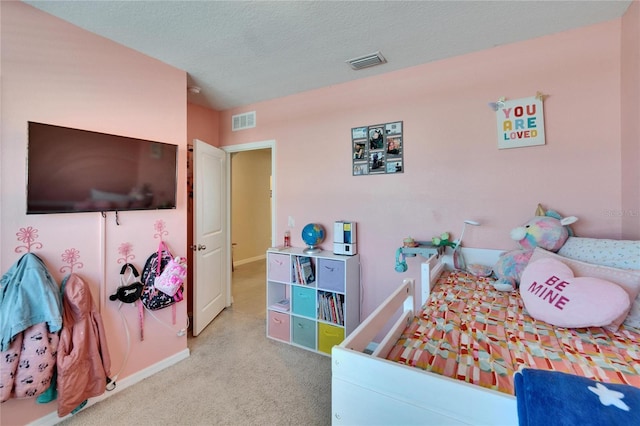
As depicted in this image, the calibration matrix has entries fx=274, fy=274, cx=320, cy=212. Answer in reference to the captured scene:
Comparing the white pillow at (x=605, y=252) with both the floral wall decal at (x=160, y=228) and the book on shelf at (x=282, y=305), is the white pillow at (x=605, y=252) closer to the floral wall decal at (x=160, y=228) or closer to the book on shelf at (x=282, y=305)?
the book on shelf at (x=282, y=305)

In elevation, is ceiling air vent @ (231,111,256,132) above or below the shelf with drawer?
above

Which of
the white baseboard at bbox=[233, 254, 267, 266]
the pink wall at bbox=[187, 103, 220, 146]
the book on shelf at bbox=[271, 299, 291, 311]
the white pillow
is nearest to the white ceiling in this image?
the pink wall at bbox=[187, 103, 220, 146]

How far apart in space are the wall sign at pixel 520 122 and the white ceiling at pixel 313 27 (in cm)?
44

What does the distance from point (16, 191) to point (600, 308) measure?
2897 mm

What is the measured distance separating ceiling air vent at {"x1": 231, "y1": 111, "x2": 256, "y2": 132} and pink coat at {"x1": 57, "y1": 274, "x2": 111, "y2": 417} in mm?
2143

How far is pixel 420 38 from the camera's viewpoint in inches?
75.2

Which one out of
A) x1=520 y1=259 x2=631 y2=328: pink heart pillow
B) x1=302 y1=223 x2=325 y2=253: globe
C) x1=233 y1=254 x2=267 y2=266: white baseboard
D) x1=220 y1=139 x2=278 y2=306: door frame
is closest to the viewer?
x1=520 y1=259 x2=631 y2=328: pink heart pillow

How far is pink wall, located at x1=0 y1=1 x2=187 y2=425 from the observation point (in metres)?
1.51

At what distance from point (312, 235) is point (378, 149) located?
997 mm

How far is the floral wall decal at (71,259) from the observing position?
1.70m

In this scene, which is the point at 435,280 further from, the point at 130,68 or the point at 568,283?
the point at 130,68

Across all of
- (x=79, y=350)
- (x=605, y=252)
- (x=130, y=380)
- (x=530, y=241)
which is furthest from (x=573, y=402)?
(x=130, y=380)

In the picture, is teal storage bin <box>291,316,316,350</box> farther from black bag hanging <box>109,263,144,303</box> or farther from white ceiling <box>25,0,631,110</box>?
white ceiling <box>25,0,631,110</box>

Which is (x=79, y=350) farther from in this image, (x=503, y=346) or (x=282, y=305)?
(x=503, y=346)
